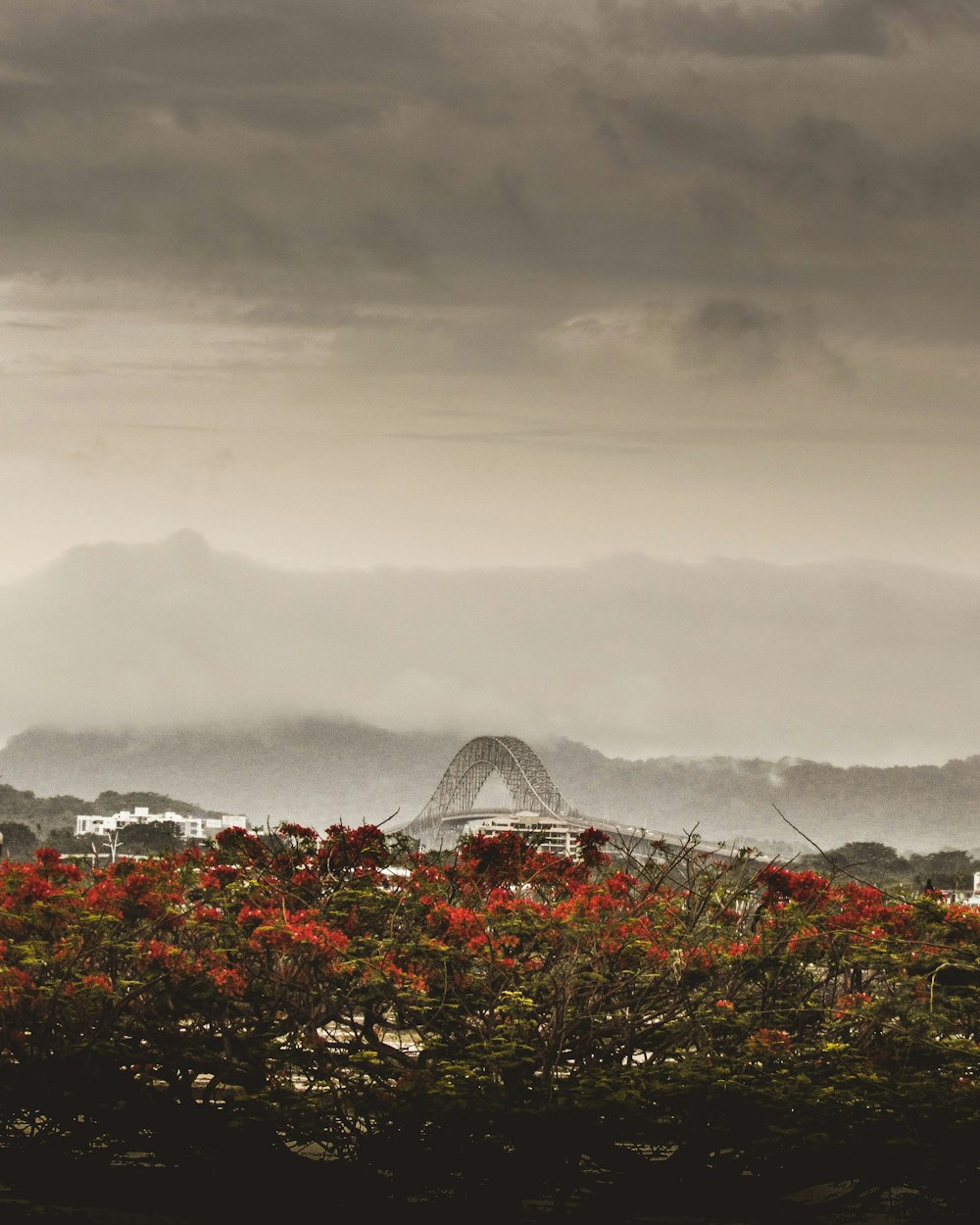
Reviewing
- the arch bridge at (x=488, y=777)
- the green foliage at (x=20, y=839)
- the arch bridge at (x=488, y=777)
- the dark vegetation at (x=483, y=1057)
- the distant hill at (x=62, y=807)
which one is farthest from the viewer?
the distant hill at (x=62, y=807)

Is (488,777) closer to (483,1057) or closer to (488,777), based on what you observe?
(488,777)

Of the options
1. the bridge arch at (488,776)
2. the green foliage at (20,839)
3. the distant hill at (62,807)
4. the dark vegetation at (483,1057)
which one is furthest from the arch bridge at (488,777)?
the dark vegetation at (483,1057)

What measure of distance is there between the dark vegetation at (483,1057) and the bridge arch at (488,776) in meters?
88.2

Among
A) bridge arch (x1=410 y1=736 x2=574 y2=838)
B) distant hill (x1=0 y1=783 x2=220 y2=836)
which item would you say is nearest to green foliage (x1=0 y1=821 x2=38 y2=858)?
bridge arch (x1=410 y1=736 x2=574 y2=838)

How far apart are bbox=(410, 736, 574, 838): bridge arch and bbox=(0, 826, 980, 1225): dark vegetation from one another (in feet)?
289

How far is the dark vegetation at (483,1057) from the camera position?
9.96 meters

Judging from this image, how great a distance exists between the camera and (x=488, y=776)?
113625 mm

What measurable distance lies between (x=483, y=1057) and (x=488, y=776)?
104m

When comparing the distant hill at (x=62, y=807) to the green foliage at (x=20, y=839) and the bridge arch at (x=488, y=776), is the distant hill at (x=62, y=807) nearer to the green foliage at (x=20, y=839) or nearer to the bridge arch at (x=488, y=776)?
the bridge arch at (x=488, y=776)

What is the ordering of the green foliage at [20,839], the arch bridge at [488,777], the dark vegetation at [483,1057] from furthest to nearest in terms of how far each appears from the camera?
the arch bridge at [488,777] < the green foliage at [20,839] < the dark vegetation at [483,1057]

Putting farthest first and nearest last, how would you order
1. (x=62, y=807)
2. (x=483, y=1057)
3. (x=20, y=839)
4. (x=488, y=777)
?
1. (x=62, y=807)
2. (x=488, y=777)
3. (x=20, y=839)
4. (x=483, y=1057)

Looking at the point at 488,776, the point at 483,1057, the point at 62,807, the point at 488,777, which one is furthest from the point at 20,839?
the point at 483,1057

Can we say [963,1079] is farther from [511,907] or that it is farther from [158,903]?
[158,903]

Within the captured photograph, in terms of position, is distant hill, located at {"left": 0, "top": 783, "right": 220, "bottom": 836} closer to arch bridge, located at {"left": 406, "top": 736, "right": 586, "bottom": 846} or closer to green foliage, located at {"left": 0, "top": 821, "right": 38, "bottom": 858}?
arch bridge, located at {"left": 406, "top": 736, "right": 586, "bottom": 846}
